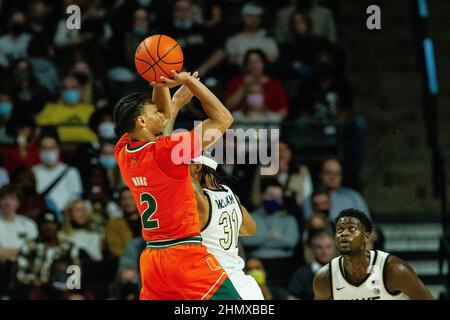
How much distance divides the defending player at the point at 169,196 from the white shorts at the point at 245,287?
0.17m

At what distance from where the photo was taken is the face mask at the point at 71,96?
11.8 meters

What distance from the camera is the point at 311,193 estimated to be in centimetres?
1044

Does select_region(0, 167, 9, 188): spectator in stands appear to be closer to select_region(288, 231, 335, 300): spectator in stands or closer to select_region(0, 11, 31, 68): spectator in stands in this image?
select_region(0, 11, 31, 68): spectator in stands

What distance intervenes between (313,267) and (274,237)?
0.74m

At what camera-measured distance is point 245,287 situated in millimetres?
6617

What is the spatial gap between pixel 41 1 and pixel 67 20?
512mm

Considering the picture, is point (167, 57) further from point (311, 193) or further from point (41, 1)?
point (41, 1)

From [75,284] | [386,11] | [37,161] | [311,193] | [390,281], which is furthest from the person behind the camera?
[386,11]

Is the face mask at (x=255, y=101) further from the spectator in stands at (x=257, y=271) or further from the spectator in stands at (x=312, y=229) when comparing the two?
the spectator in stands at (x=257, y=271)

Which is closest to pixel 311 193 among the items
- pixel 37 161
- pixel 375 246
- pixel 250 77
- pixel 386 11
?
pixel 375 246

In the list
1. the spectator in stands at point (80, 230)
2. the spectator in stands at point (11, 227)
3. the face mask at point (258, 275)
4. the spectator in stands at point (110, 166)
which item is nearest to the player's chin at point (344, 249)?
the face mask at point (258, 275)

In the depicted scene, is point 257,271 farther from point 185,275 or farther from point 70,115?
point 70,115

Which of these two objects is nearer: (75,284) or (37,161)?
(75,284)

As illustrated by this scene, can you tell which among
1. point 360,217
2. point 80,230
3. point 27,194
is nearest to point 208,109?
point 360,217
